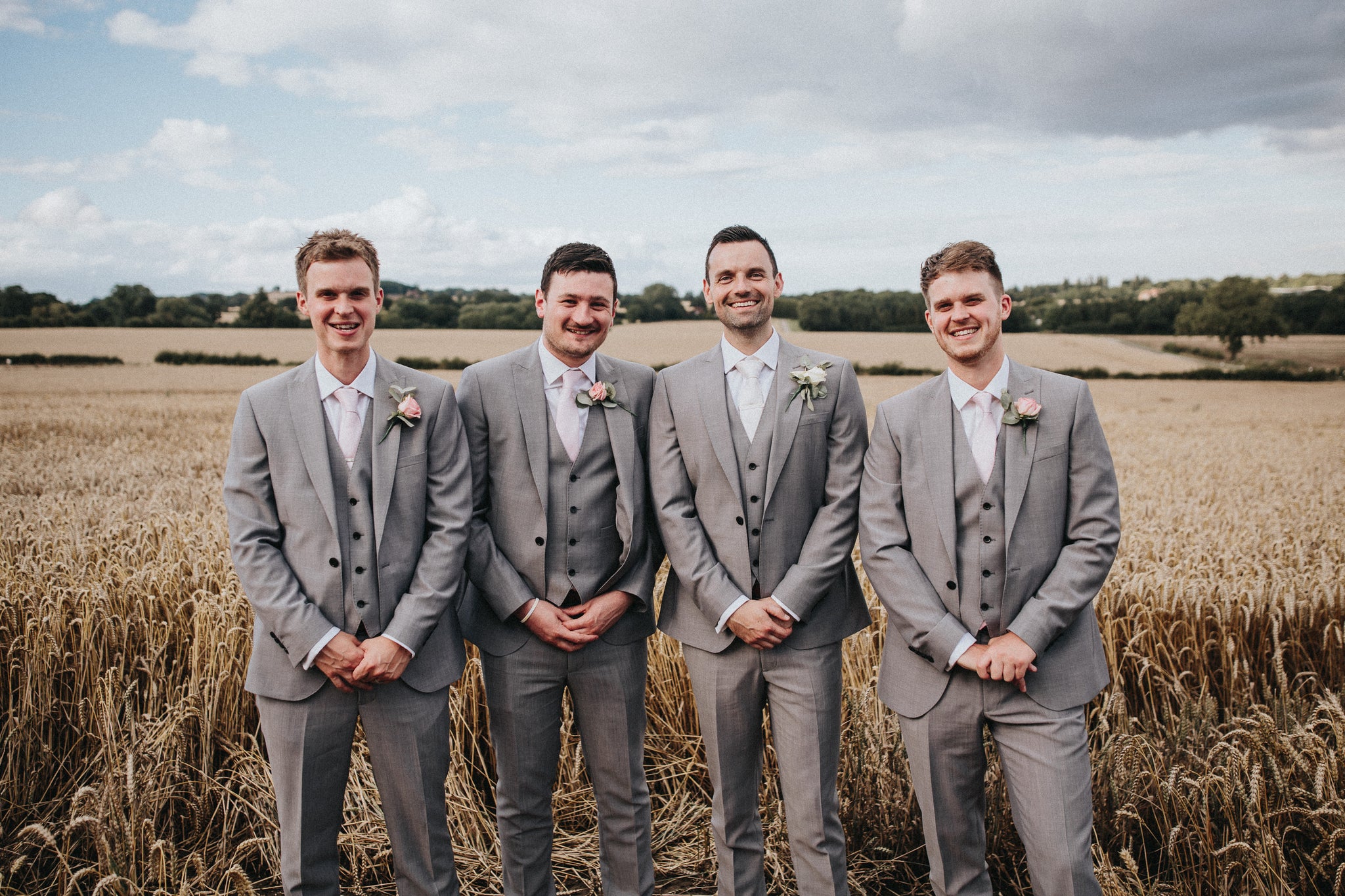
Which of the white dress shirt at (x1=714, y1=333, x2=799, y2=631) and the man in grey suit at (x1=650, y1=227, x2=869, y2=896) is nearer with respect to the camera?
the man in grey suit at (x1=650, y1=227, x2=869, y2=896)

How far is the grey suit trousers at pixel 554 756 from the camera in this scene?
3.55m

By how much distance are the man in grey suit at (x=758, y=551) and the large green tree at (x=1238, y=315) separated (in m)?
57.3

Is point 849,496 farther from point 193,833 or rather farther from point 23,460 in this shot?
point 23,460

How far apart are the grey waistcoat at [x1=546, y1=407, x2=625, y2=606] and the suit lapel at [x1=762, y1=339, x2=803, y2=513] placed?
744 mm

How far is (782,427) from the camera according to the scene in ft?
11.8

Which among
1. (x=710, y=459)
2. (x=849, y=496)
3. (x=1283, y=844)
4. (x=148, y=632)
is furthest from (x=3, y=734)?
(x=1283, y=844)

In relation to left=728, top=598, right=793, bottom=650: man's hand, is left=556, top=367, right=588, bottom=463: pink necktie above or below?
above

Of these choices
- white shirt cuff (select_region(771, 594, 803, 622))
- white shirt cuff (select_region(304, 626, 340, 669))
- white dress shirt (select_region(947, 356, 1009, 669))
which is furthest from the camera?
white shirt cuff (select_region(771, 594, 803, 622))

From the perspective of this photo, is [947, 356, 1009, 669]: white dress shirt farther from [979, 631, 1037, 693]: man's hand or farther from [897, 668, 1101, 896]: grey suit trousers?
[897, 668, 1101, 896]: grey suit trousers

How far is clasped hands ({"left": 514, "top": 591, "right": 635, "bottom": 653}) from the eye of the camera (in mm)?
3504

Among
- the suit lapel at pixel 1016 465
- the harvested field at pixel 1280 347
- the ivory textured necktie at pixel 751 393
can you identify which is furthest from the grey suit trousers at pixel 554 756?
the harvested field at pixel 1280 347

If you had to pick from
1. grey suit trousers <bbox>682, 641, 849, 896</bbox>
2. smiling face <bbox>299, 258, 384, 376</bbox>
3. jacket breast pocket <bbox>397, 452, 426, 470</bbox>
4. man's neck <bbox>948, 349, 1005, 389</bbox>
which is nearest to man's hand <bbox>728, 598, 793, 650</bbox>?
grey suit trousers <bbox>682, 641, 849, 896</bbox>

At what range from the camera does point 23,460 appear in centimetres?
1369

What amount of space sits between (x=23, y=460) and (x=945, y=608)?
16344 millimetres
